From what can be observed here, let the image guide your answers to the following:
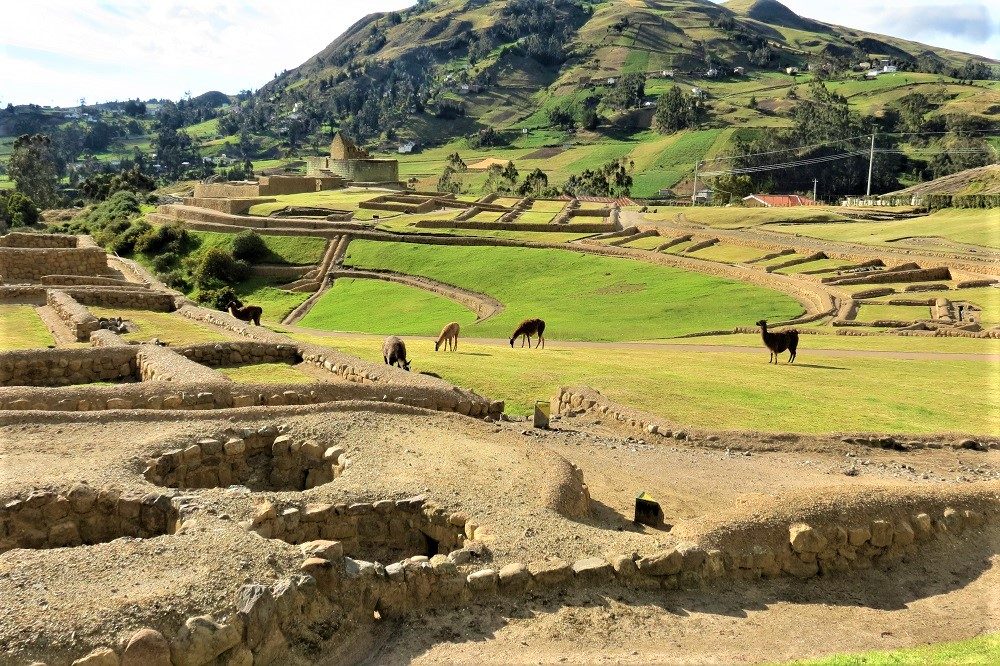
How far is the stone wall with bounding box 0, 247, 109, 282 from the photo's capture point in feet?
116

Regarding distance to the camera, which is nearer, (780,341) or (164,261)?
(780,341)

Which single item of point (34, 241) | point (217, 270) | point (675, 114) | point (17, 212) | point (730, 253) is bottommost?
point (217, 270)

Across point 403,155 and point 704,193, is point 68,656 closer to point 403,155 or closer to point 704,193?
point 704,193

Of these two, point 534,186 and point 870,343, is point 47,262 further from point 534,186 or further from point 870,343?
point 534,186

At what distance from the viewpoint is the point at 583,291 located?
48844mm

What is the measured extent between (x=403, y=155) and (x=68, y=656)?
185 metres

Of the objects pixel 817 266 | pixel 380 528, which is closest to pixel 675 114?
pixel 817 266

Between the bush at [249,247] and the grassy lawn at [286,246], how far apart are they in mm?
476

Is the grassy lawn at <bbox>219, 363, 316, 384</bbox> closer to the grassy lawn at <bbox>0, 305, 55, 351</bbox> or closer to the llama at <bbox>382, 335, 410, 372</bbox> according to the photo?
the llama at <bbox>382, 335, 410, 372</bbox>

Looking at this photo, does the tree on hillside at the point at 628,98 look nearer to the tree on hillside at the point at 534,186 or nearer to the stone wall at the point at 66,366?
the tree on hillside at the point at 534,186

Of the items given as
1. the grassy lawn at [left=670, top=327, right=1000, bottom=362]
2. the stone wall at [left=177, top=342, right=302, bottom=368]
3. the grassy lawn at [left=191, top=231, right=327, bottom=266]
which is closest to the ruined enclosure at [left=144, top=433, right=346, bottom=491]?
the stone wall at [left=177, top=342, right=302, bottom=368]

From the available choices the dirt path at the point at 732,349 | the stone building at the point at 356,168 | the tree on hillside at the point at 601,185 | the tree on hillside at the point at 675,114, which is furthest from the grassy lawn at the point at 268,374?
the tree on hillside at the point at 675,114

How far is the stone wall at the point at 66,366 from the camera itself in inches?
736

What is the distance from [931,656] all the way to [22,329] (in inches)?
971
